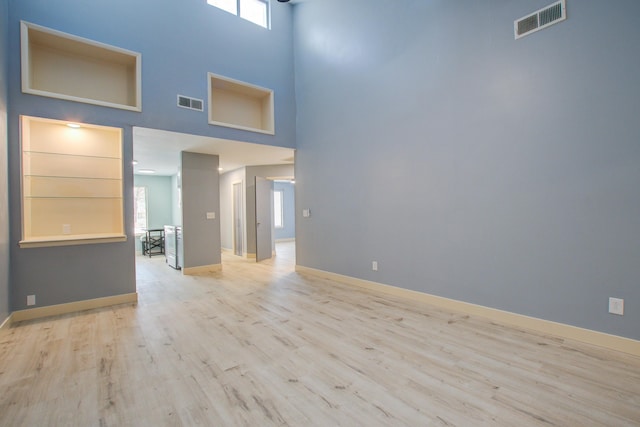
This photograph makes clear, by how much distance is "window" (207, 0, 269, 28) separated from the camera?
534 centimetres

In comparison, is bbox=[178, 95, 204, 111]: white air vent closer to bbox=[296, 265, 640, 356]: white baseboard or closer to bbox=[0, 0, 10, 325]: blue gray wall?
bbox=[0, 0, 10, 325]: blue gray wall

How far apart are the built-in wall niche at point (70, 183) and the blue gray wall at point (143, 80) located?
0.14 meters

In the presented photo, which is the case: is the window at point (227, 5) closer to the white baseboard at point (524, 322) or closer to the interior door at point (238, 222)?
the interior door at point (238, 222)

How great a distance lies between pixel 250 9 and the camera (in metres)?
5.63

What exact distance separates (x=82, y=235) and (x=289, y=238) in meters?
8.47

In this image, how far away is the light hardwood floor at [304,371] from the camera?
5.95ft

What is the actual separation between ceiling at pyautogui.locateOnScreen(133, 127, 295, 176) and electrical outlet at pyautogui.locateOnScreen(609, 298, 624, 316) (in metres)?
5.09

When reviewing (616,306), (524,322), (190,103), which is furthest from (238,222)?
(616,306)

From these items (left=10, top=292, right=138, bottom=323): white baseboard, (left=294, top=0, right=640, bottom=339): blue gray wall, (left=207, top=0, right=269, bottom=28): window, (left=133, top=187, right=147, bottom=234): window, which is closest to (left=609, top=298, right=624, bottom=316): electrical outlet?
(left=294, top=0, right=640, bottom=339): blue gray wall

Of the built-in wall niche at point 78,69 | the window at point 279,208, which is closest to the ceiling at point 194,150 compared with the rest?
the built-in wall niche at point 78,69

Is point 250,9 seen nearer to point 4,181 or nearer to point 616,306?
point 4,181

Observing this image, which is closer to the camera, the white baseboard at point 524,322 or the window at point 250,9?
the white baseboard at point 524,322

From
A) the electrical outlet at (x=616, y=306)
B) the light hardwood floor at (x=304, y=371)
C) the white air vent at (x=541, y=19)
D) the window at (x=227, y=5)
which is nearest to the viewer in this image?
the light hardwood floor at (x=304, y=371)

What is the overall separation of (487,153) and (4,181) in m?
5.35
